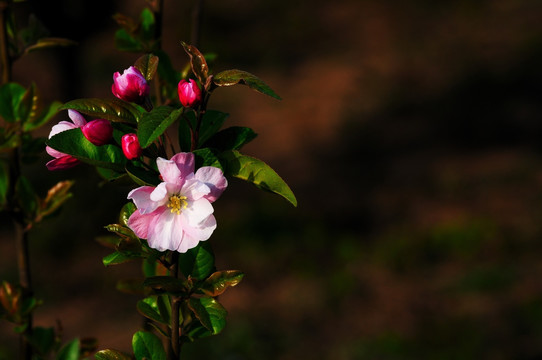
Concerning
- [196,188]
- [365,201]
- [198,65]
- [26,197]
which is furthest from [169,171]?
[365,201]

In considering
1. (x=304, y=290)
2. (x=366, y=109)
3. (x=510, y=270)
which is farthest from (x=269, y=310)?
(x=366, y=109)

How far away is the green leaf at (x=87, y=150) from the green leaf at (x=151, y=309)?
0.57 feet

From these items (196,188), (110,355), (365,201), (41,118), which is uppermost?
(196,188)

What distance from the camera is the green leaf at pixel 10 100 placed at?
988 millimetres

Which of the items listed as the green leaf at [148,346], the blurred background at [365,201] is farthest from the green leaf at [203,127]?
the blurred background at [365,201]

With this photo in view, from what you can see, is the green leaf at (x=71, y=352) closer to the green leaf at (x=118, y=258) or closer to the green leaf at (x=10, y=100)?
the green leaf at (x=118, y=258)

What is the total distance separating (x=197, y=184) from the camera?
67 cm

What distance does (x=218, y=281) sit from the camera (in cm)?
75

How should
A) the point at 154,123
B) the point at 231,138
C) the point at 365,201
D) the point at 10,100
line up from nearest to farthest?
1. the point at 154,123
2. the point at 231,138
3. the point at 10,100
4. the point at 365,201

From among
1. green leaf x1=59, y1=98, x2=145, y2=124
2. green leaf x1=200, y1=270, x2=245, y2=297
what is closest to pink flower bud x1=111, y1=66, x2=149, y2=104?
green leaf x1=59, y1=98, x2=145, y2=124

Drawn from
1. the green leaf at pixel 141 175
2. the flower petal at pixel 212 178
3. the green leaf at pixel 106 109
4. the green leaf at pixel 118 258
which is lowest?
the green leaf at pixel 118 258

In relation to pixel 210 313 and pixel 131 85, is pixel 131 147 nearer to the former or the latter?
pixel 131 85

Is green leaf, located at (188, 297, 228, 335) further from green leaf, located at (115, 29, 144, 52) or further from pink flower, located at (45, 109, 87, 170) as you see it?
green leaf, located at (115, 29, 144, 52)

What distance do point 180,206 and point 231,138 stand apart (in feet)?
0.35
